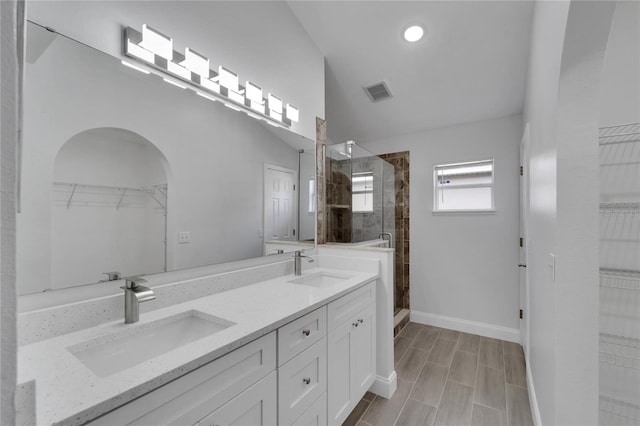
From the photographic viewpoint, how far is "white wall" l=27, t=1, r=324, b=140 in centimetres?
115

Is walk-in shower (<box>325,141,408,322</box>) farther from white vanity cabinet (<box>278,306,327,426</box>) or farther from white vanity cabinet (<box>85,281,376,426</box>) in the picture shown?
white vanity cabinet (<box>278,306,327,426</box>)

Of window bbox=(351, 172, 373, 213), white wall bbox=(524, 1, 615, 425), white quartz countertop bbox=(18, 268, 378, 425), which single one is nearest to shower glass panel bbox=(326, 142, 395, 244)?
window bbox=(351, 172, 373, 213)

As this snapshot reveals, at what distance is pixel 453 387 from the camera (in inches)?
87.4

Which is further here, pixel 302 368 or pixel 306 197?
pixel 306 197

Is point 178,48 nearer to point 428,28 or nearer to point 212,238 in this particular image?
point 212,238

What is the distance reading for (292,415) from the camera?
1261mm

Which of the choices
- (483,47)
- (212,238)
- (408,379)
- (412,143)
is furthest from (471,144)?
(212,238)

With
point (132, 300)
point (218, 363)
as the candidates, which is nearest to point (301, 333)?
point (218, 363)

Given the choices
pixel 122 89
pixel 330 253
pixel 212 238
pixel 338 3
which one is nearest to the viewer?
pixel 122 89

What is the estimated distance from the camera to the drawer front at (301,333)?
121 centimetres

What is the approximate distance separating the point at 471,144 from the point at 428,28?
4.88ft

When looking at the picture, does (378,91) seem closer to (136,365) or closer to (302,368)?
(302,368)

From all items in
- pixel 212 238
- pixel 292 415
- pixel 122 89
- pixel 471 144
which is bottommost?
pixel 292 415

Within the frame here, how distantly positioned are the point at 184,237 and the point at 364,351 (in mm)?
1417
